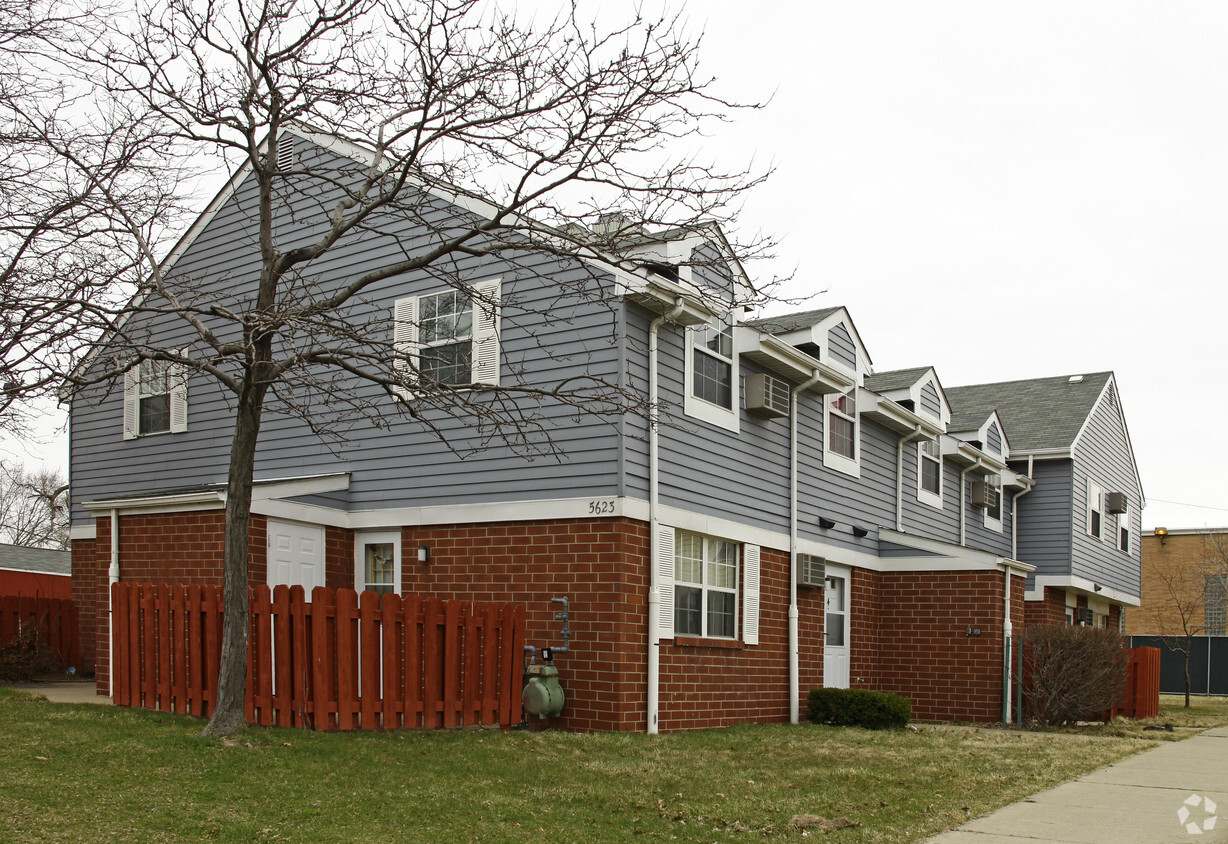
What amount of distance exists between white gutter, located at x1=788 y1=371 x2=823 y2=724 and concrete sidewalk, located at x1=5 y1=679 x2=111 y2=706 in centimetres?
867

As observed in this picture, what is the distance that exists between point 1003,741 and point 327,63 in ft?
35.3

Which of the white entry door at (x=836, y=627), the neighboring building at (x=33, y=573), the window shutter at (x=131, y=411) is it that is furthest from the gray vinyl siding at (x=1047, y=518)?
the neighboring building at (x=33, y=573)

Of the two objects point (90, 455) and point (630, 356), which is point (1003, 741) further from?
point (90, 455)

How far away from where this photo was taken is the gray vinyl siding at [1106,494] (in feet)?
87.0

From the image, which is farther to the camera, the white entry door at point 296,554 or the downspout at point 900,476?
the downspout at point 900,476

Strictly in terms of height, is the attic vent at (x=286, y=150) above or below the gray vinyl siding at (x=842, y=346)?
above

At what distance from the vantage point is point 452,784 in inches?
326

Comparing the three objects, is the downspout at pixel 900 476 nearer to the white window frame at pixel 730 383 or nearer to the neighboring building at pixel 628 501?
the neighboring building at pixel 628 501

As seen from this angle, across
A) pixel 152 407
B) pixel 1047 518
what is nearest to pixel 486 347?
pixel 152 407

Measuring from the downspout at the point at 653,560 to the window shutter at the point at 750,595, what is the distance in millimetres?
2278

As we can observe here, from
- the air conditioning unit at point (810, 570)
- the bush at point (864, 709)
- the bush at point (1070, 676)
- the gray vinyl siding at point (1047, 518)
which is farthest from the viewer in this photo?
the gray vinyl siding at point (1047, 518)

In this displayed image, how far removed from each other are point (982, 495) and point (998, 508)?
5.66ft

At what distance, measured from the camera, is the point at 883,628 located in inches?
750

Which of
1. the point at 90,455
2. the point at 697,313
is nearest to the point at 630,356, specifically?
the point at 697,313
